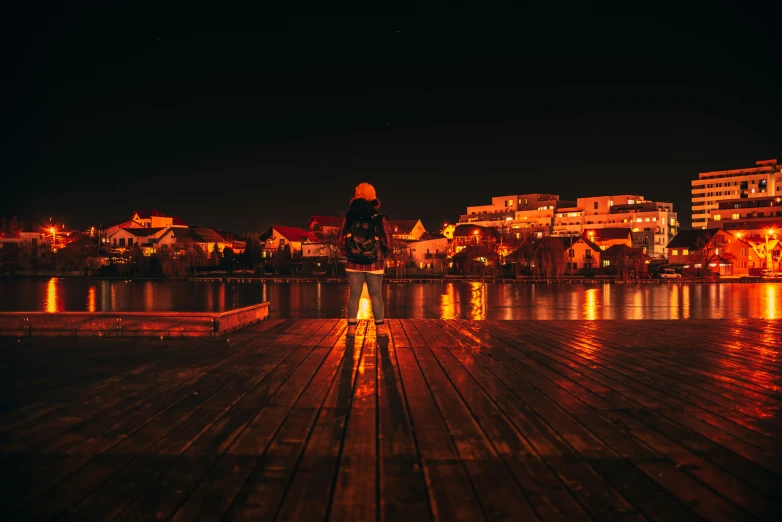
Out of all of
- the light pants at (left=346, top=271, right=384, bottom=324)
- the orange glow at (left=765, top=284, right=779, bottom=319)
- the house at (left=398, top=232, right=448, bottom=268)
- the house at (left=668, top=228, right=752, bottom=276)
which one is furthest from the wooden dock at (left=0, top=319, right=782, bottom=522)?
the house at (left=668, top=228, right=752, bottom=276)

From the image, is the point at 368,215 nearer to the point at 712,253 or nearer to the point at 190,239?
the point at 712,253

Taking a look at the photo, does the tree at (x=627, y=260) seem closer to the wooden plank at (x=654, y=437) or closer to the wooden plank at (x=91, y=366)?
the wooden plank at (x=654, y=437)

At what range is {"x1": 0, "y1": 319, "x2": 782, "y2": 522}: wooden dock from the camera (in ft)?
7.02

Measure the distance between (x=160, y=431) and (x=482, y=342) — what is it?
4.21 m

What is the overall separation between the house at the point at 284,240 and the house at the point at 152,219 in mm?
27711

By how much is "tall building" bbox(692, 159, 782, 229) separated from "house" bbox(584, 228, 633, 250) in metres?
23.6

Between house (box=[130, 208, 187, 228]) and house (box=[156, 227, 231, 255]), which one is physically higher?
house (box=[130, 208, 187, 228])

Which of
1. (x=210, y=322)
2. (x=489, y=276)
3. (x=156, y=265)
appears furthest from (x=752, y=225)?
(x=210, y=322)

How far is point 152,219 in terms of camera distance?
113 m

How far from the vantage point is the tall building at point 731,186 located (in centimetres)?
10325

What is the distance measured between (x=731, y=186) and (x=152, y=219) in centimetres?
11705

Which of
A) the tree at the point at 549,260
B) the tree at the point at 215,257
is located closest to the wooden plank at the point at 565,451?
the tree at the point at 549,260

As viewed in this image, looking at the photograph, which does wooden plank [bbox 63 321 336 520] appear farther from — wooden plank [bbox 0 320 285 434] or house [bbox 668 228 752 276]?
house [bbox 668 228 752 276]

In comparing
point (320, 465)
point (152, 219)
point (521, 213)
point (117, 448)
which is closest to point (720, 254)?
point (521, 213)
